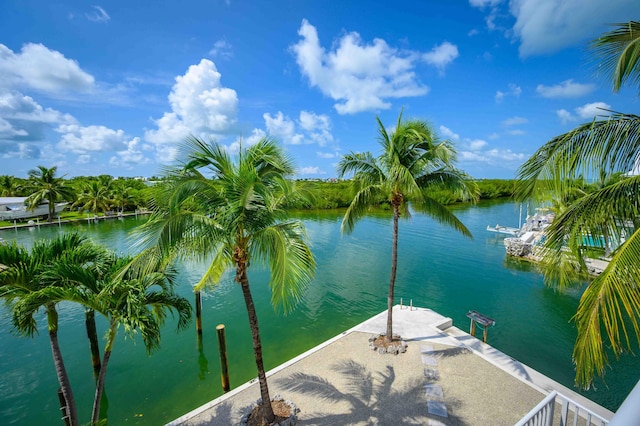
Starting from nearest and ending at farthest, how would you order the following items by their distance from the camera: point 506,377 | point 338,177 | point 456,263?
point 506,377, point 338,177, point 456,263

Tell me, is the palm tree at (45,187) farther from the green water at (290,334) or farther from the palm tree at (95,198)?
the green water at (290,334)

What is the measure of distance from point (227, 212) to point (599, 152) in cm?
548

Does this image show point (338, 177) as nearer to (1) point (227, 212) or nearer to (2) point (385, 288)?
(1) point (227, 212)

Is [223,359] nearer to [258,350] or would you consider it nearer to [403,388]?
[258,350]

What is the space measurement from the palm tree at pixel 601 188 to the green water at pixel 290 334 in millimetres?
827

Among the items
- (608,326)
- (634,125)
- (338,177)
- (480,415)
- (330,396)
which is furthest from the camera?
(338,177)

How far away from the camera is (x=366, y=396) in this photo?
6.87 m

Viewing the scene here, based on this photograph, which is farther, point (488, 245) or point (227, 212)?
point (488, 245)

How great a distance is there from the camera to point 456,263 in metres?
20.9

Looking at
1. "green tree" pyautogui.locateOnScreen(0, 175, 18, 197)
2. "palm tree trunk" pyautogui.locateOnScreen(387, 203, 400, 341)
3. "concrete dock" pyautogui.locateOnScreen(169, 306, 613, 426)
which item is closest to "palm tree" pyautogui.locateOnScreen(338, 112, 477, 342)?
"palm tree trunk" pyautogui.locateOnScreen(387, 203, 400, 341)

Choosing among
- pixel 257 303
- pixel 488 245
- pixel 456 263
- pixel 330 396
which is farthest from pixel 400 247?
pixel 330 396

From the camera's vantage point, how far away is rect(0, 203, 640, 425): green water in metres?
8.62

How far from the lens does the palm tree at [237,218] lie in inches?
173

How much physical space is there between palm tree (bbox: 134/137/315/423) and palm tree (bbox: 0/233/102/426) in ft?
8.24
